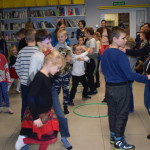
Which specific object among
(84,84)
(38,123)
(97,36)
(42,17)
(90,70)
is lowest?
(84,84)

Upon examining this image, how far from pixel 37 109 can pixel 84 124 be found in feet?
5.44

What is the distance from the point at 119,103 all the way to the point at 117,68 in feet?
1.44

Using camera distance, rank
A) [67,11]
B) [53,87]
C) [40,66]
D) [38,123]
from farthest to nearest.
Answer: [67,11] → [40,66] → [53,87] → [38,123]

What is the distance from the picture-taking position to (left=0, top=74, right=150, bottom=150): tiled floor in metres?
A: 3.11

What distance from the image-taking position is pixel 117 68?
107 inches

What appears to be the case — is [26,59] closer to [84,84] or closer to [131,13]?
[84,84]

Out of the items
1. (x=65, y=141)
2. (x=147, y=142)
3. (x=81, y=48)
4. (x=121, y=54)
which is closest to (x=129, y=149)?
(x=147, y=142)

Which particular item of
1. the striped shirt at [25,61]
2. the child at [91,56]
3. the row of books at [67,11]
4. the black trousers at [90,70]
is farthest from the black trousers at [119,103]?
the row of books at [67,11]

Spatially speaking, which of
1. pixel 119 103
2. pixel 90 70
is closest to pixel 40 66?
pixel 119 103

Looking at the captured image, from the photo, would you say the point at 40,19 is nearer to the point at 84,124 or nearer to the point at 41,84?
the point at 84,124

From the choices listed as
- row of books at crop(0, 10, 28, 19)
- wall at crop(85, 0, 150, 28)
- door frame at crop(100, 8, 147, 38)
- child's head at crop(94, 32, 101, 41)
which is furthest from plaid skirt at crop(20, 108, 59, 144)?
door frame at crop(100, 8, 147, 38)

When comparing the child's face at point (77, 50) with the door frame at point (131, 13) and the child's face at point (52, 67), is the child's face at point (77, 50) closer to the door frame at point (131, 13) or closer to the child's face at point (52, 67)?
the child's face at point (52, 67)

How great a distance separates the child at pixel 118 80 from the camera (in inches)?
104

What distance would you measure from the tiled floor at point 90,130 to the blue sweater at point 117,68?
Result: 912 millimetres
